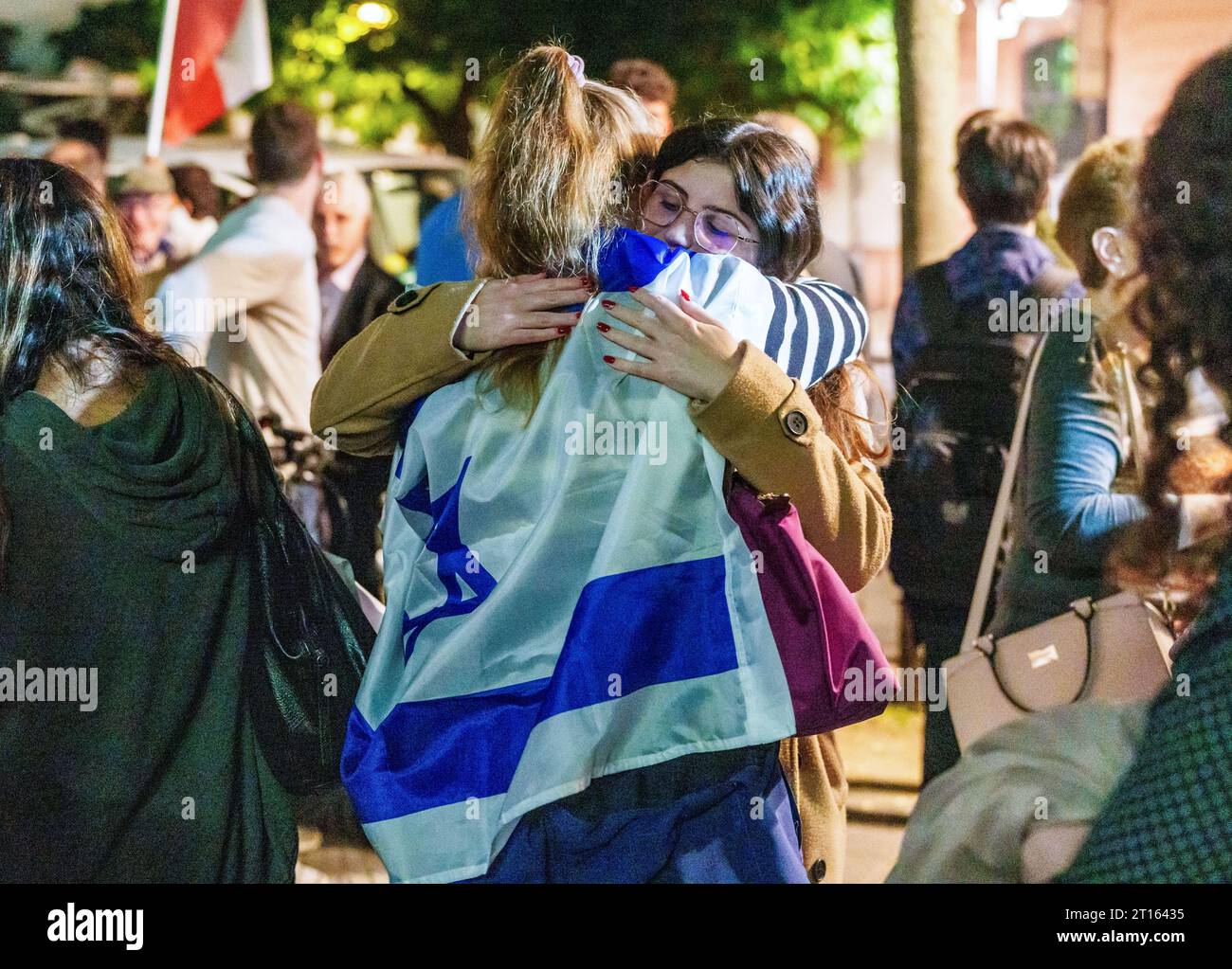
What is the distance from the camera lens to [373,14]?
3.51 meters

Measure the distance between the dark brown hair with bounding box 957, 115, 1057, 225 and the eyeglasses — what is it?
1260 mm

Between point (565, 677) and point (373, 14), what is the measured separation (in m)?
2.24

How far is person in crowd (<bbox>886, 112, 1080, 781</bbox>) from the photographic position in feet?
10.2

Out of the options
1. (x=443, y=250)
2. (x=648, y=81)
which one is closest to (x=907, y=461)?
(x=648, y=81)

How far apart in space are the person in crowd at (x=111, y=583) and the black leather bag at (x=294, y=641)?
41mm

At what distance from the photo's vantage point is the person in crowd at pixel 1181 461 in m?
1.44

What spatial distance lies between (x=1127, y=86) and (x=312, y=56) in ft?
7.09

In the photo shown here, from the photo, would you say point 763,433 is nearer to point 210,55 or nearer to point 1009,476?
point 1009,476

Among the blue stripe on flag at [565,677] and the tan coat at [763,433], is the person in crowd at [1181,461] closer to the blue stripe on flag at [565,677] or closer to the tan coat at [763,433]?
the tan coat at [763,433]

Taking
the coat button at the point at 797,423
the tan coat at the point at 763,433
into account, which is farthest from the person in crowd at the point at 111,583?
the coat button at the point at 797,423

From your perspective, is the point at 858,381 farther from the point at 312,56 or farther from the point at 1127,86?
the point at 312,56

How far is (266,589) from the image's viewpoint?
2.56 meters

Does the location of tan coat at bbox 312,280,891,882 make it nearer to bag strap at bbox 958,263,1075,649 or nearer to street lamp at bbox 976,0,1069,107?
bag strap at bbox 958,263,1075,649

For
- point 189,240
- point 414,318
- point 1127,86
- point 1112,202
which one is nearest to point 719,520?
point 414,318
